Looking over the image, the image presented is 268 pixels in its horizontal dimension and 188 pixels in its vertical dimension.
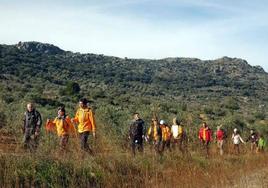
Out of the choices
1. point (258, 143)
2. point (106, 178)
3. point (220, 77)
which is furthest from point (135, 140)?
point (220, 77)

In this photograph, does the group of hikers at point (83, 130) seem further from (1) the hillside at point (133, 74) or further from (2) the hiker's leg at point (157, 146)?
(1) the hillside at point (133, 74)

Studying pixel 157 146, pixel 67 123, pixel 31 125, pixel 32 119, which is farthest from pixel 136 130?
pixel 31 125

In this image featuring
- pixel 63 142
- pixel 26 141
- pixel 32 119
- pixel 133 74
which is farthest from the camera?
pixel 133 74

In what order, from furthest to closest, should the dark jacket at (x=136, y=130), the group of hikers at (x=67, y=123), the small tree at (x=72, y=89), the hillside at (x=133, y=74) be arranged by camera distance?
the hillside at (x=133, y=74), the small tree at (x=72, y=89), the dark jacket at (x=136, y=130), the group of hikers at (x=67, y=123)

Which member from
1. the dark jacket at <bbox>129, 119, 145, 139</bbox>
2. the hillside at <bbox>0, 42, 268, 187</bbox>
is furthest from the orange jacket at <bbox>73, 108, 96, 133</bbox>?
the dark jacket at <bbox>129, 119, 145, 139</bbox>

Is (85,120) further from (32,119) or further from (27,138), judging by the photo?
(27,138)

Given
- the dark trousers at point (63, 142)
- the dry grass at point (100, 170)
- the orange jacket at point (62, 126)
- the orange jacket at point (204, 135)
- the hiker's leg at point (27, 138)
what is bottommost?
the orange jacket at point (204, 135)

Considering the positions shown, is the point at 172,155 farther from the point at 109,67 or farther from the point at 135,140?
the point at 109,67

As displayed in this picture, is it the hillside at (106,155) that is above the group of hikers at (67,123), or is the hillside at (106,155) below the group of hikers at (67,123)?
below

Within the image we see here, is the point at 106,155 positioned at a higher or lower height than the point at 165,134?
higher

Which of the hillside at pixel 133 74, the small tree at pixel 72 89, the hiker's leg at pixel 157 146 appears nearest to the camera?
the hiker's leg at pixel 157 146

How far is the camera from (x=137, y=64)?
130 m

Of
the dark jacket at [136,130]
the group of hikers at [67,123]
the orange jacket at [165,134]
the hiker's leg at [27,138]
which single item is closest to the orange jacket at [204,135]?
the orange jacket at [165,134]

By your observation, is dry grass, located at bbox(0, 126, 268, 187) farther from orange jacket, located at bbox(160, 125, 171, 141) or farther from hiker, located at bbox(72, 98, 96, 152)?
orange jacket, located at bbox(160, 125, 171, 141)
